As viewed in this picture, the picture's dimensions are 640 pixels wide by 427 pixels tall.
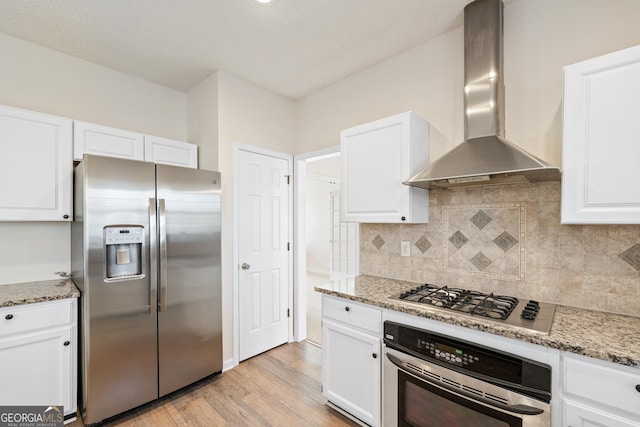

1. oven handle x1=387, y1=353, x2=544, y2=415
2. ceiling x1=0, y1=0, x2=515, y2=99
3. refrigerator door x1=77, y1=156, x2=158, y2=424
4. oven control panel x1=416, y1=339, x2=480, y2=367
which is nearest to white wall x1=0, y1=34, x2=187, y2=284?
ceiling x1=0, y1=0, x2=515, y2=99

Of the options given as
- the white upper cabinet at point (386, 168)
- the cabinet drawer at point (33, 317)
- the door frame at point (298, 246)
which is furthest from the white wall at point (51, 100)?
the white upper cabinet at point (386, 168)

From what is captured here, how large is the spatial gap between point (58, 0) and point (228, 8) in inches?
42.1

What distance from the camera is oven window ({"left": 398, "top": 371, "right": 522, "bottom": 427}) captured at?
135 centimetres

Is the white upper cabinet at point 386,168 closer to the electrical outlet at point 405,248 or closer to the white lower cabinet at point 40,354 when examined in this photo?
the electrical outlet at point 405,248

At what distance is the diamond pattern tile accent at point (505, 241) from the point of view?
188cm

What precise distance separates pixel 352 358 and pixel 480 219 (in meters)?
1.29

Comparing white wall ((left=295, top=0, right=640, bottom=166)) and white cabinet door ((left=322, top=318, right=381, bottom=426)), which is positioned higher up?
white wall ((left=295, top=0, right=640, bottom=166))

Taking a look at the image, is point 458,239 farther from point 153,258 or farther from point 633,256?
point 153,258

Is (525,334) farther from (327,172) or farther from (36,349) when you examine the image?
(327,172)

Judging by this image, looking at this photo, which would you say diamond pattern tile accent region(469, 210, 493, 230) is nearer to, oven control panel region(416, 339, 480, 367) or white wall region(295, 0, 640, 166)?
white wall region(295, 0, 640, 166)

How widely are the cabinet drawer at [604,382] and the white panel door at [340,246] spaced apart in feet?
15.3

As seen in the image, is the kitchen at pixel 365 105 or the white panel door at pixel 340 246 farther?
the white panel door at pixel 340 246

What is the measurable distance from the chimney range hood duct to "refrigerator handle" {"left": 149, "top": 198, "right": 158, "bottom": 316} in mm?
1848

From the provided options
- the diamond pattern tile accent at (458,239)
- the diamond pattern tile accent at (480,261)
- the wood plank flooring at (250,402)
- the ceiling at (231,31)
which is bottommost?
the wood plank flooring at (250,402)
